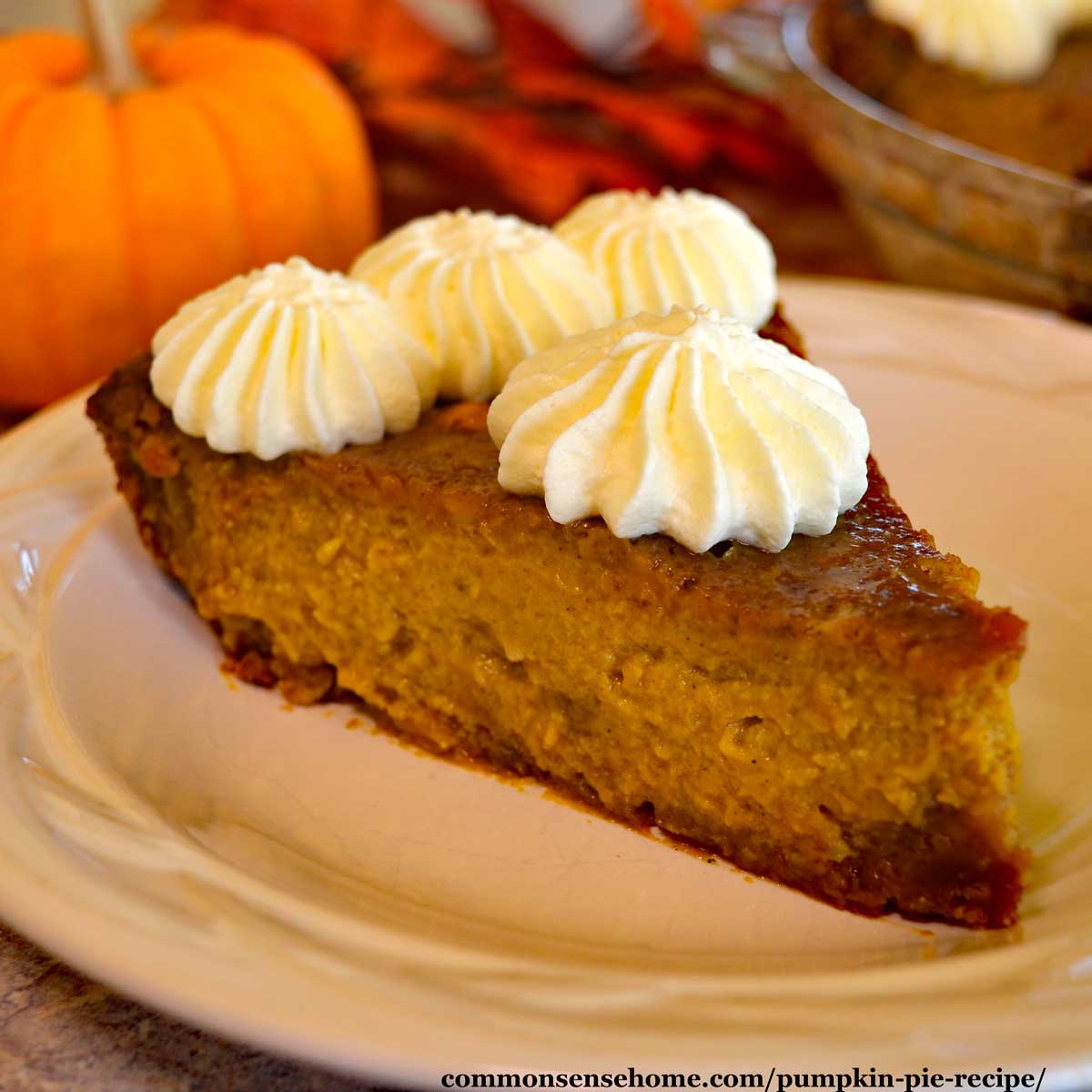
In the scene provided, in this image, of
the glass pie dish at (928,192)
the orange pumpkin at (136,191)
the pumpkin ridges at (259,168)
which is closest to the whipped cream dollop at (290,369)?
the orange pumpkin at (136,191)

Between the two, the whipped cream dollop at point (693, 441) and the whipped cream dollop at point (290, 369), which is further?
the whipped cream dollop at point (290, 369)

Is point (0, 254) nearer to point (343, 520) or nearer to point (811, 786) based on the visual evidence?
point (343, 520)

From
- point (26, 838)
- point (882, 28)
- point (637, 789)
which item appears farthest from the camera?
point (882, 28)

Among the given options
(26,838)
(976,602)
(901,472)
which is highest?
(976,602)

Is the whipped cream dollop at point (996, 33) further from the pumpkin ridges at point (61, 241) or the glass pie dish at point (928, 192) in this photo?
the pumpkin ridges at point (61, 241)

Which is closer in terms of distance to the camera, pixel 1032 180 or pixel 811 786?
pixel 811 786

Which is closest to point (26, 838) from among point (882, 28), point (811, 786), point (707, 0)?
point (811, 786)

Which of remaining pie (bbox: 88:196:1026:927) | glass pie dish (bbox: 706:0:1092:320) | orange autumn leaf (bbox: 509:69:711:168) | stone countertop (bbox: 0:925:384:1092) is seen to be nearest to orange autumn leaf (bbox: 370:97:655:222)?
orange autumn leaf (bbox: 509:69:711:168)
